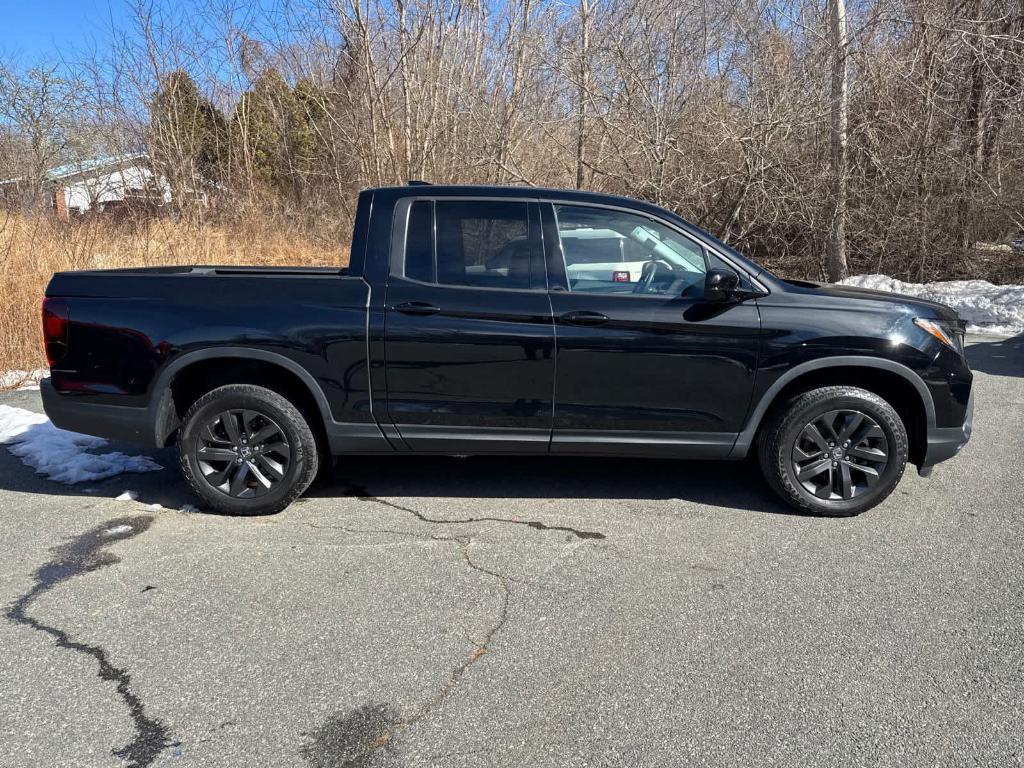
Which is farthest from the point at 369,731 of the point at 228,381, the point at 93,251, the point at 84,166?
the point at 84,166

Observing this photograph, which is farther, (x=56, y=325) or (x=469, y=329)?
(x=56, y=325)

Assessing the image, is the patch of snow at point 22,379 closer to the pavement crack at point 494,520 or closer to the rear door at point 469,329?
the pavement crack at point 494,520

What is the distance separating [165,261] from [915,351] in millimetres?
10984

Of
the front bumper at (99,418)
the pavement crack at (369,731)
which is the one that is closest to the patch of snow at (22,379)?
the front bumper at (99,418)

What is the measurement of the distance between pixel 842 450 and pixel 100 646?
3.87 metres

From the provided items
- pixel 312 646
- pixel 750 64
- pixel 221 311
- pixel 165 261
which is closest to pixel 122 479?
pixel 221 311

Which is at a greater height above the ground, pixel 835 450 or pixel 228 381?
pixel 228 381

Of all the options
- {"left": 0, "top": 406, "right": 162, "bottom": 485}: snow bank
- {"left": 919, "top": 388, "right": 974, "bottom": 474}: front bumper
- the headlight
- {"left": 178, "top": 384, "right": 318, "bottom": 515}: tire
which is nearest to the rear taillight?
{"left": 178, "top": 384, "right": 318, "bottom": 515}: tire

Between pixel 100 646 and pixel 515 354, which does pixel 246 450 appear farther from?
pixel 515 354

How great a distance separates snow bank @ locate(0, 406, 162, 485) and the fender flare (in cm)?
397

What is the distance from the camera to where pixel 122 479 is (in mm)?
5180

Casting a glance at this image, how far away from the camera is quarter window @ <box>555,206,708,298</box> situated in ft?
14.4

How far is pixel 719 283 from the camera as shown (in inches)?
165

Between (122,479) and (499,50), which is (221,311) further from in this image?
(499,50)
